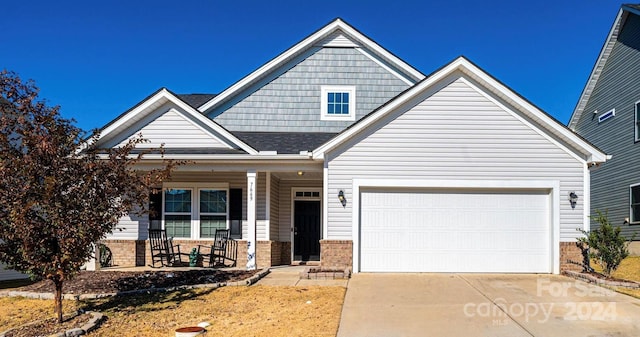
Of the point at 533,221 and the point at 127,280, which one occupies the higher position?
the point at 533,221

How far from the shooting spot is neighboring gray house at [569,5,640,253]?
18.6m

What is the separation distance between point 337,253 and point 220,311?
4.28 meters

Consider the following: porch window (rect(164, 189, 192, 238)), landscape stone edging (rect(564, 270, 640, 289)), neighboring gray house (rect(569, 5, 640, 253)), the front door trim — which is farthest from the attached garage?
neighboring gray house (rect(569, 5, 640, 253))

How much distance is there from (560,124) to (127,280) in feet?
33.2

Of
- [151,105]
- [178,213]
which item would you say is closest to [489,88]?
[151,105]

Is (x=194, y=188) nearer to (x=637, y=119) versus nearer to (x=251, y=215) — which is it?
(x=251, y=215)

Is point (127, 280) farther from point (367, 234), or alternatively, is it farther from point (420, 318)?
point (420, 318)

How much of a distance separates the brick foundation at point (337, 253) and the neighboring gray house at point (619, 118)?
1089 centimetres

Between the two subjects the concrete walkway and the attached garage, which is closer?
the concrete walkway

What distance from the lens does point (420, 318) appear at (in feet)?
27.6

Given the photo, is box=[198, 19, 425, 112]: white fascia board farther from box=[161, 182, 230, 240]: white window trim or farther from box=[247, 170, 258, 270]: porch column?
box=[247, 170, 258, 270]: porch column

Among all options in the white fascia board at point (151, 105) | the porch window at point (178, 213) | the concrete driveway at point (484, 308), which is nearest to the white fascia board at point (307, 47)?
the white fascia board at point (151, 105)

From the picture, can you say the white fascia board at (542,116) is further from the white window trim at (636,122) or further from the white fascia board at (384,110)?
the white window trim at (636,122)

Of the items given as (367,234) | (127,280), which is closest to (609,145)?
(367,234)
